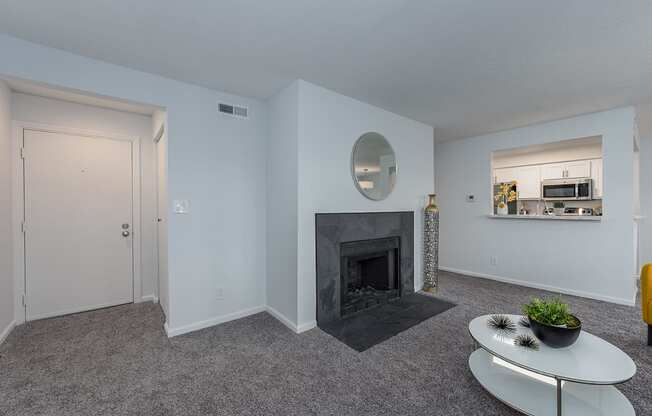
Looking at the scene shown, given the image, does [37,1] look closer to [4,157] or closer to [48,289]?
[4,157]

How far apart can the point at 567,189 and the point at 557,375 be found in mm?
4804

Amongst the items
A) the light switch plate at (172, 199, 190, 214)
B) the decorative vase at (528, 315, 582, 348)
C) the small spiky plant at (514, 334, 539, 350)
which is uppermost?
the light switch plate at (172, 199, 190, 214)

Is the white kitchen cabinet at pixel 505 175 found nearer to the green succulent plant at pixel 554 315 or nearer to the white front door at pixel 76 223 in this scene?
the green succulent plant at pixel 554 315

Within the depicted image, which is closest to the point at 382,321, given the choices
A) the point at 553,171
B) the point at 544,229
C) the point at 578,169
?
the point at 544,229

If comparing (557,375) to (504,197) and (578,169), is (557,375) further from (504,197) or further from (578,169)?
(578,169)

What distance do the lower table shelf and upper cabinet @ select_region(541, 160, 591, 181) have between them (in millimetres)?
4557

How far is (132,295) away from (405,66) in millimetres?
3953

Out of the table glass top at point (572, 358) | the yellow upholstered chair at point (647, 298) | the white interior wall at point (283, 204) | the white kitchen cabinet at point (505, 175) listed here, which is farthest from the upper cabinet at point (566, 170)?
the white interior wall at point (283, 204)

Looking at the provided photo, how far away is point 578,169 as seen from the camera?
5039 mm

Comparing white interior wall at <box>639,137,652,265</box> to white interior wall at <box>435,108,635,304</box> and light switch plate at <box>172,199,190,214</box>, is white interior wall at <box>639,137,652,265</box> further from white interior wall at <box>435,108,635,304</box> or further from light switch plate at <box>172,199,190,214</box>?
light switch plate at <box>172,199,190,214</box>

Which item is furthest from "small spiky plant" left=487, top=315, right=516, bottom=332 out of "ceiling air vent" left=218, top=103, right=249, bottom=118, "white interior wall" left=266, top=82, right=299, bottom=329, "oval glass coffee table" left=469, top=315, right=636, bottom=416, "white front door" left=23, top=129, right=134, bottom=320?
"white front door" left=23, top=129, right=134, bottom=320

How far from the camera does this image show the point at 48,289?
3.03 metres

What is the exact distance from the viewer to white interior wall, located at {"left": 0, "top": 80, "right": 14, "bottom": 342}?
2527mm

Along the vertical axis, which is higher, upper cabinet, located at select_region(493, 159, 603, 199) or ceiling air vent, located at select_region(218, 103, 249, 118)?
ceiling air vent, located at select_region(218, 103, 249, 118)
